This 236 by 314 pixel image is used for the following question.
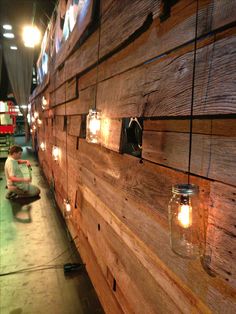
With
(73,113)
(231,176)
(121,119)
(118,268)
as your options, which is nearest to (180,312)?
(231,176)

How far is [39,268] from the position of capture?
5055mm

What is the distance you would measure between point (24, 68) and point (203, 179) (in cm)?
1924

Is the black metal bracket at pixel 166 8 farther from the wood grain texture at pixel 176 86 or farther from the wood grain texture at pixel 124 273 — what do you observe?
the wood grain texture at pixel 124 273

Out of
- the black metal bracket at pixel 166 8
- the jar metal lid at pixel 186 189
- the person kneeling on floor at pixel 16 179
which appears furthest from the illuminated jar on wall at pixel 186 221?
the person kneeling on floor at pixel 16 179

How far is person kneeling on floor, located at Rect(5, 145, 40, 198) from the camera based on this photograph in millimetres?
8695

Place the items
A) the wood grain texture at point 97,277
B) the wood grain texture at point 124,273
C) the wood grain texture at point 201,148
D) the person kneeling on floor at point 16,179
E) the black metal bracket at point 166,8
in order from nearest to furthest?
the wood grain texture at point 201,148, the black metal bracket at point 166,8, the wood grain texture at point 124,273, the wood grain texture at point 97,277, the person kneeling on floor at point 16,179

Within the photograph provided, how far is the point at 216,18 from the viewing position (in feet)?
4.41

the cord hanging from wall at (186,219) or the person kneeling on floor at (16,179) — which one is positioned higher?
the cord hanging from wall at (186,219)

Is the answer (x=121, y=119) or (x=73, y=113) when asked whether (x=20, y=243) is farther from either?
(x=121, y=119)

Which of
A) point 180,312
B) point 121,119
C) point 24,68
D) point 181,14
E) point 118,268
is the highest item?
point 24,68

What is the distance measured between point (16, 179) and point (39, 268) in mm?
4331

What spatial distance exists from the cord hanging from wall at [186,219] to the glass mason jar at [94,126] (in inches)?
70.7

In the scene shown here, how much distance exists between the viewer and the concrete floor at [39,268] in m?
4.07

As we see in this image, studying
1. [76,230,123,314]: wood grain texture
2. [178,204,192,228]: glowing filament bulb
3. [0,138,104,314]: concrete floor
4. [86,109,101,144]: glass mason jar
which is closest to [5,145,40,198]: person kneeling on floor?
[0,138,104,314]: concrete floor
